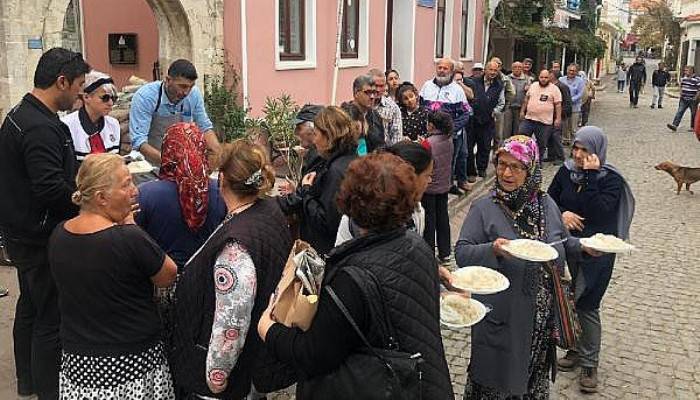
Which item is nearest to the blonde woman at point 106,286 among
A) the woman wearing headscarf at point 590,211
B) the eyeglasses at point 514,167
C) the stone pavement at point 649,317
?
the stone pavement at point 649,317

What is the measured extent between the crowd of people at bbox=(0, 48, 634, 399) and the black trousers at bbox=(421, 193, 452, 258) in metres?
2.22

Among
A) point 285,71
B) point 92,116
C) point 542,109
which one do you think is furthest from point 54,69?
point 542,109

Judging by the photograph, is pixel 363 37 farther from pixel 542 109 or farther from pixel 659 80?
pixel 659 80

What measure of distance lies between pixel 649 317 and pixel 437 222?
7.40ft

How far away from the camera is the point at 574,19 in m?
27.8

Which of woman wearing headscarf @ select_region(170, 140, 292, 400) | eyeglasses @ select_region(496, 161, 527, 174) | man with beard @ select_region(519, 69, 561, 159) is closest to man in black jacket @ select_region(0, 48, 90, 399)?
woman wearing headscarf @ select_region(170, 140, 292, 400)

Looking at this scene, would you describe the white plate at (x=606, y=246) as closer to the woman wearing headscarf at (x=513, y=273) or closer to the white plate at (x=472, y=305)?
the woman wearing headscarf at (x=513, y=273)

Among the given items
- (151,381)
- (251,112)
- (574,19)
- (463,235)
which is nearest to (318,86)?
(251,112)

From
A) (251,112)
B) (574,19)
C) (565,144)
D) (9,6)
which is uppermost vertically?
(574,19)

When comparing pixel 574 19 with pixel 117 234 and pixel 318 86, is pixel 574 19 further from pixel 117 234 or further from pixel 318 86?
pixel 117 234

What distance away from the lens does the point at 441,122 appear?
6.50 m

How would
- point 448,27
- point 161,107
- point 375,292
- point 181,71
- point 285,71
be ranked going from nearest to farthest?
point 375,292, point 181,71, point 161,107, point 285,71, point 448,27

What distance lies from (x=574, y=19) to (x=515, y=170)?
27.1 m

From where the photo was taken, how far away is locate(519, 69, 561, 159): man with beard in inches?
453
